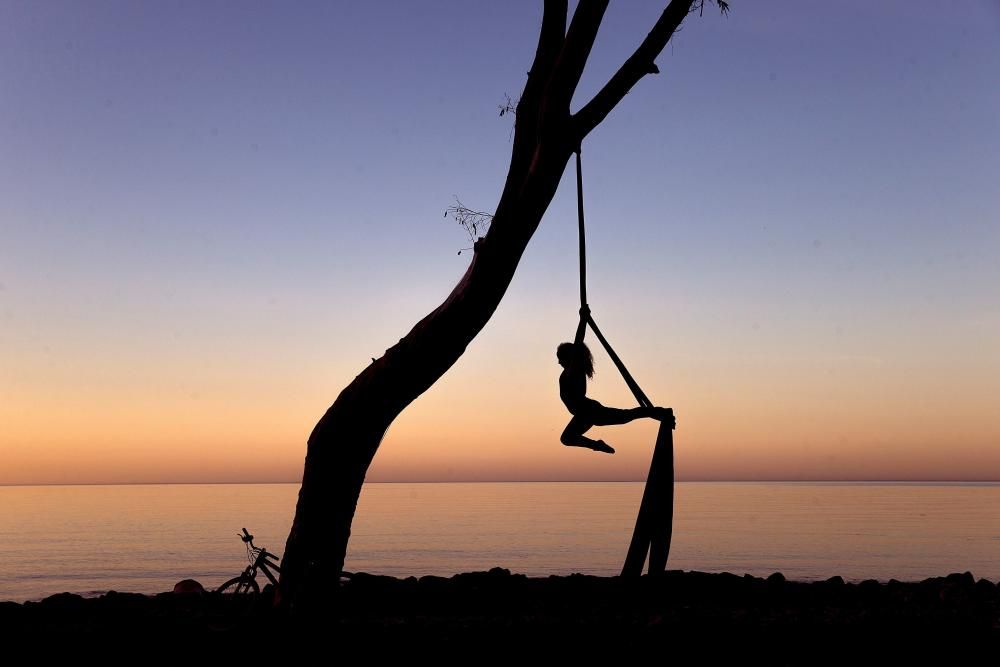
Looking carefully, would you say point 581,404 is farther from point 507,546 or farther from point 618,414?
point 507,546

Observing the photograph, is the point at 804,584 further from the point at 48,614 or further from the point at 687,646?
the point at 48,614

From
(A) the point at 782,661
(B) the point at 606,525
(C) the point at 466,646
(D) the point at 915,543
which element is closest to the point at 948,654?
(A) the point at 782,661

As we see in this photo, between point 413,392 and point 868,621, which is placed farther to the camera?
point 413,392

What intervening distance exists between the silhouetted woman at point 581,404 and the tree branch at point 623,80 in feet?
5.92

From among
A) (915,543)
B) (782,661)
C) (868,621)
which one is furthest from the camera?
(915,543)

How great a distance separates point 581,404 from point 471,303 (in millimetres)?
1392

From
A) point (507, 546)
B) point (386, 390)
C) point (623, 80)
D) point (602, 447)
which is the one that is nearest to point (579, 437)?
point (602, 447)

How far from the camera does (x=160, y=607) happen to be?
10258 millimetres

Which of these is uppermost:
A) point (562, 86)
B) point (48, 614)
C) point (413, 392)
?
point (562, 86)

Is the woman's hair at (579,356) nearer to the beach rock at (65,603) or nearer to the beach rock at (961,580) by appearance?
the beach rock at (65,603)

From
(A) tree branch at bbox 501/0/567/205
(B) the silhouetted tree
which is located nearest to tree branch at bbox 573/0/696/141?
(B) the silhouetted tree

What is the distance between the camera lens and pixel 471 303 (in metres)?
9.14

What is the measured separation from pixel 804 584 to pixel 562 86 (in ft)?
23.5

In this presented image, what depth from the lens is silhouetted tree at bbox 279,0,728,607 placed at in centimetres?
910
